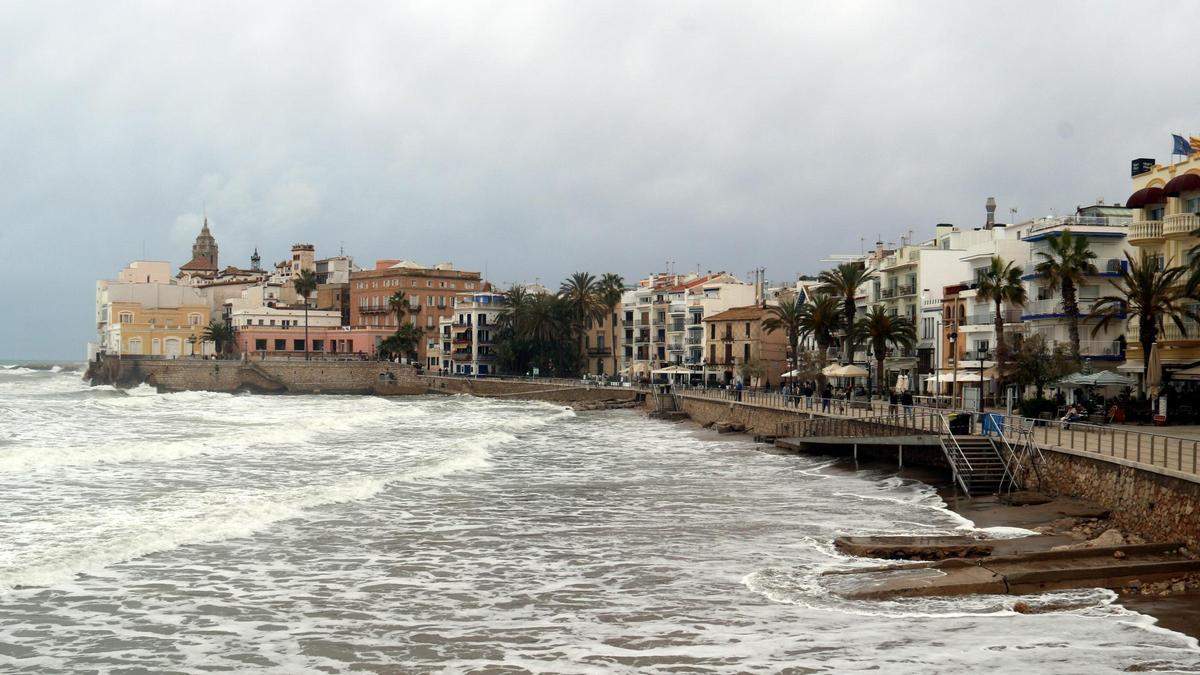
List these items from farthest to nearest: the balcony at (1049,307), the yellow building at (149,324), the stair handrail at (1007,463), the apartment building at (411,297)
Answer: the apartment building at (411,297) → the yellow building at (149,324) → the balcony at (1049,307) → the stair handrail at (1007,463)

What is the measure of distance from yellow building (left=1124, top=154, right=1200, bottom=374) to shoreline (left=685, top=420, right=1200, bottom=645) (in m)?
12.0

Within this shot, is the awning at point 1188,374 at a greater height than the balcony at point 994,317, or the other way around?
the balcony at point 994,317

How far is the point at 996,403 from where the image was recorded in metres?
48.5

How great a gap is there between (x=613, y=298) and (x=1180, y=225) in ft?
232

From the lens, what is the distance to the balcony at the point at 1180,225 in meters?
39.0

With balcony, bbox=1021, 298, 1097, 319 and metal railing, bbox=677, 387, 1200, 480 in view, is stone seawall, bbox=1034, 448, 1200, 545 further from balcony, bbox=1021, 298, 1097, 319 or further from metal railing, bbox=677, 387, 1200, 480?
balcony, bbox=1021, 298, 1097, 319

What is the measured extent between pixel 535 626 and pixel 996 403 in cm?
3776

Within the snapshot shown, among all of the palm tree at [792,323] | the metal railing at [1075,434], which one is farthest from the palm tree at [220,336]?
the metal railing at [1075,434]

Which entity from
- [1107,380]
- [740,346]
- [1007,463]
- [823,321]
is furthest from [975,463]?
[740,346]

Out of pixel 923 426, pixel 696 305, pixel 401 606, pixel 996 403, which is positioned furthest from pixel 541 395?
pixel 401 606

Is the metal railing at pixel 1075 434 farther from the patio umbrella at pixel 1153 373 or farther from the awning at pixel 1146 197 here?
the awning at pixel 1146 197

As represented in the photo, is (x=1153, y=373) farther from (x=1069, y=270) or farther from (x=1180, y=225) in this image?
(x=1069, y=270)

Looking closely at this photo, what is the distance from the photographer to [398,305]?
12431 centimetres

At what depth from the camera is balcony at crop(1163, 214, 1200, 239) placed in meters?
39.0
